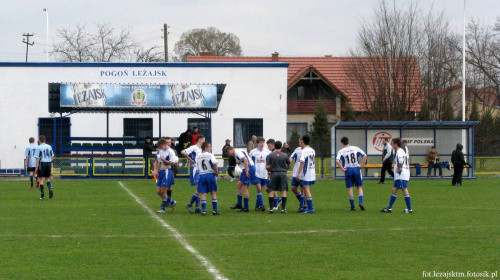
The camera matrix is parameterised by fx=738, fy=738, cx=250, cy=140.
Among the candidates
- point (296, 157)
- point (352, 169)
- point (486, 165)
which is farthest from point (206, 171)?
point (486, 165)

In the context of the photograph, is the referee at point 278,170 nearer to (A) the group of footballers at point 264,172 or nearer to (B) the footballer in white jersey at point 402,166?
(A) the group of footballers at point 264,172

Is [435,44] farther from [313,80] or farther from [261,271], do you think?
[261,271]

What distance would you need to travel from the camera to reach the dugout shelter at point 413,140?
1346 inches

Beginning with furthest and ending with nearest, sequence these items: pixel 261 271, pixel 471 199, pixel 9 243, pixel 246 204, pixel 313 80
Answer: pixel 313 80 < pixel 471 199 < pixel 246 204 < pixel 9 243 < pixel 261 271

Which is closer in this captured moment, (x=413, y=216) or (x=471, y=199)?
(x=413, y=216)

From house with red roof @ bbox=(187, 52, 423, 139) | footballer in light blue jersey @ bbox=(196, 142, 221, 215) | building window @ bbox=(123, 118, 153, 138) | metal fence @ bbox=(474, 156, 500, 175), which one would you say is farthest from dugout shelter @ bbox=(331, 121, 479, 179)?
footballer in light blue jersey @ bbox=(196, 142, 221, 215)

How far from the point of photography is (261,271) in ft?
30.8

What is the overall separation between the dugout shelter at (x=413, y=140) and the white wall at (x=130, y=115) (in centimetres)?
688

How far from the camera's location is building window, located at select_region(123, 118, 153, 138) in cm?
4016

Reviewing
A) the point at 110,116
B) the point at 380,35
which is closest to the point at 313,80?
the point at 380,35

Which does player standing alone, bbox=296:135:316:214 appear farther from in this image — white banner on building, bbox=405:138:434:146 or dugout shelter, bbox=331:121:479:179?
white banner on building, bbox=405:138:434:146

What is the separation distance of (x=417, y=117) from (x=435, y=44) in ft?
15.3

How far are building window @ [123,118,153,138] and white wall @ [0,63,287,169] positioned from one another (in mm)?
278

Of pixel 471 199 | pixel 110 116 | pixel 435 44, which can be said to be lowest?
pixel 471 199
